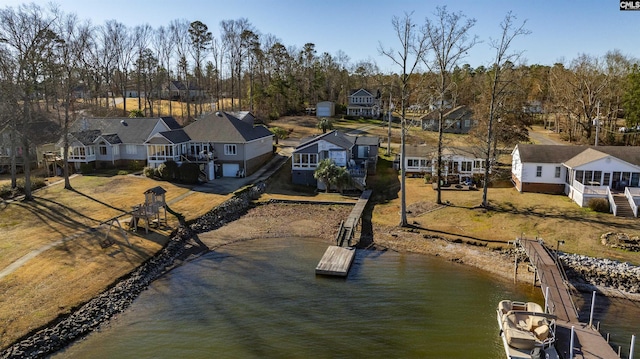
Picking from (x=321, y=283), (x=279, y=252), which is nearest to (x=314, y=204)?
(x=279, y=252)

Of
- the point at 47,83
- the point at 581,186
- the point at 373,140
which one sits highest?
the point at 47,83

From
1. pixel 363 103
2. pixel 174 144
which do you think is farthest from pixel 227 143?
pixel 363 103

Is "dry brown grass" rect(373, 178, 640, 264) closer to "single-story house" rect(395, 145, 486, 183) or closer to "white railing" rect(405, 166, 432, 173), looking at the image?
"single-story house" rect(395, 145, 486, 183)

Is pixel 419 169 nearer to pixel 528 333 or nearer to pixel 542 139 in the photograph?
pixel 528 333

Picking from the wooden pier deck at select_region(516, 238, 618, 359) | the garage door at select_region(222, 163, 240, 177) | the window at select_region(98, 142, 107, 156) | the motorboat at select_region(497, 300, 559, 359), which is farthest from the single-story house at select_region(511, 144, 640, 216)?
the window at select_region(98, 142, 107, 156)

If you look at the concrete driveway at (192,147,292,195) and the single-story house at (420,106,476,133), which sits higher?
the single-story house at (420,106,476,133)

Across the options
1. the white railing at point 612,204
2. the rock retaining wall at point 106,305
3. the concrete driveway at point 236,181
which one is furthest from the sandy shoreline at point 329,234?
the white railing at point 612,204

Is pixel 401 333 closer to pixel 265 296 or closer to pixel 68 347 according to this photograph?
pixel 265 296

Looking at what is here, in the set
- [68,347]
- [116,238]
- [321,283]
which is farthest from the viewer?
[116,238]
